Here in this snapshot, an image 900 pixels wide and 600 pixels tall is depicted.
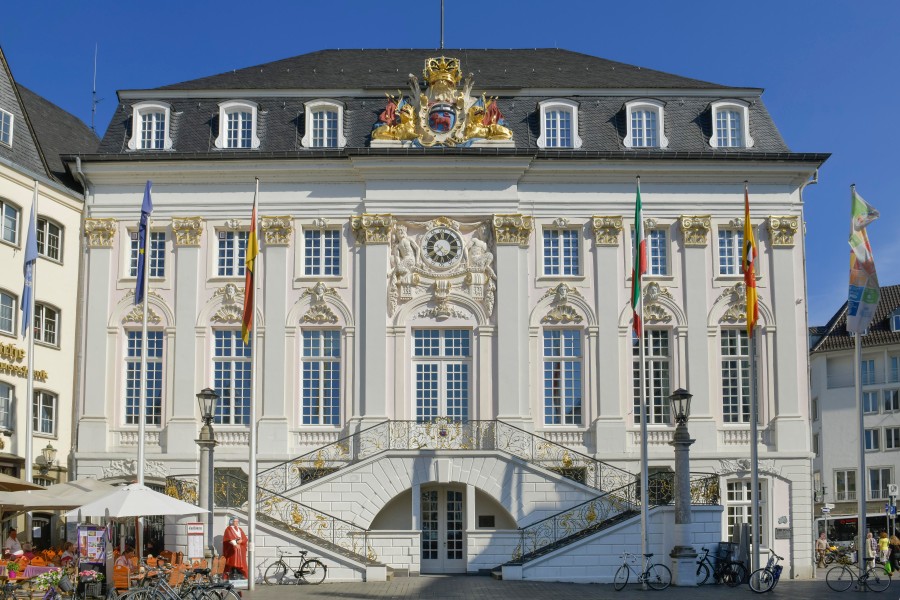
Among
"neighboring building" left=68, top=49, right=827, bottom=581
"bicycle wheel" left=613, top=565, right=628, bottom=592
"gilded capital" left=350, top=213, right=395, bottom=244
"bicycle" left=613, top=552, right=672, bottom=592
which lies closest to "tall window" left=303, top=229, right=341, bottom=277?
"neighboring building" left=68, top=49, right=827, bottom=581

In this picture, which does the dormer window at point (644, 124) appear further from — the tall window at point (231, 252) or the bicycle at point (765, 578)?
the bicycle at point (765, 578)

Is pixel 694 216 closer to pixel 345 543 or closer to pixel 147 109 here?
pixel 345 543

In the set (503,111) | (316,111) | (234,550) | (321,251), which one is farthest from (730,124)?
(234,550)

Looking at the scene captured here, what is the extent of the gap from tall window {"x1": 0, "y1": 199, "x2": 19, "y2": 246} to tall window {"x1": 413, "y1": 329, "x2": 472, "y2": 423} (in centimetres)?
1185

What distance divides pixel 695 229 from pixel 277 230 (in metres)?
12.5

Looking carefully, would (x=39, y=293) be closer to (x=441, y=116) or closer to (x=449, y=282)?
(x=449, y=282)

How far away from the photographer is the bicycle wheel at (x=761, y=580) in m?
28.6

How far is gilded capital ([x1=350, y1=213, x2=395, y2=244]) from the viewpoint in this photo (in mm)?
38625

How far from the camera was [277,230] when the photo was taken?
39000 millimetres

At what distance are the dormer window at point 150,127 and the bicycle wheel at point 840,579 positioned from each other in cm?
2271

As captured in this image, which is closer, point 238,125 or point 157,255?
point 157,255

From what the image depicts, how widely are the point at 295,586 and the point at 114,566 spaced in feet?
16.7

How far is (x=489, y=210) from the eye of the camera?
38969mm

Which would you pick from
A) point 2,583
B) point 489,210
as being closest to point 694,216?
point 489,210
